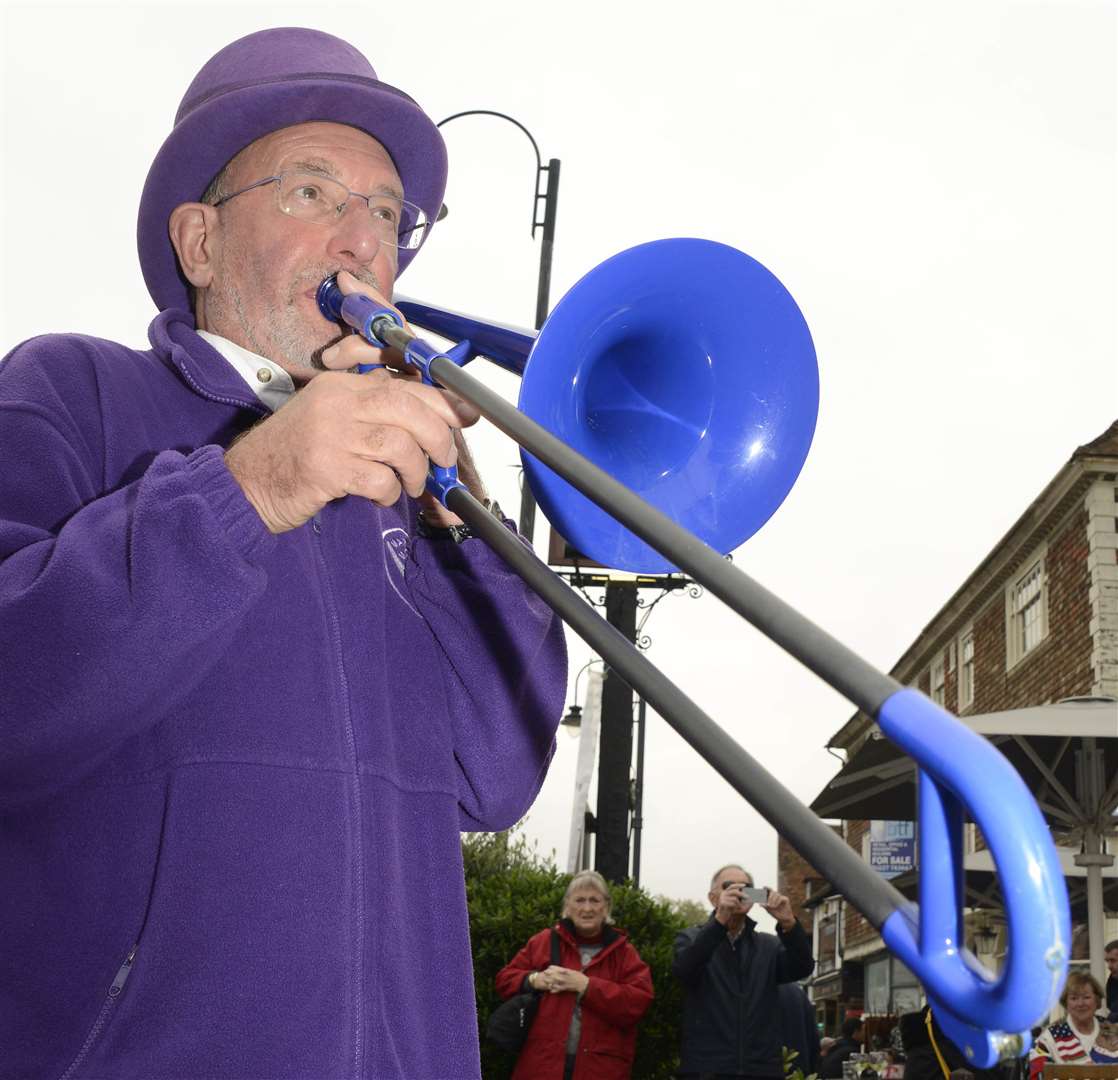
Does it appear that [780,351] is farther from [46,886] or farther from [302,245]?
[46,886]

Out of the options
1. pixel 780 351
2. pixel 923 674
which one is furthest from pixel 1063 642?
pixel 780 351

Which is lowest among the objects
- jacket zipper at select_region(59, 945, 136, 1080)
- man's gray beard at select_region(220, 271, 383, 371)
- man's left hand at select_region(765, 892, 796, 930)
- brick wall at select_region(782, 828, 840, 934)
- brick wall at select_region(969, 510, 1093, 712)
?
brick wall at select_region(782, 828, 840, 934)

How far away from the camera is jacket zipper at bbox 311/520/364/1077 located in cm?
176

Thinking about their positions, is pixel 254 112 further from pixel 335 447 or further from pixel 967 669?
pixel 967 669

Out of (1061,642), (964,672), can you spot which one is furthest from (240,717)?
(964,672)

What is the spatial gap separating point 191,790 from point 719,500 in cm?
100

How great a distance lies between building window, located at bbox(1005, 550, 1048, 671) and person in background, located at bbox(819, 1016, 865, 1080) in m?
6.91

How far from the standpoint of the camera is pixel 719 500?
2330 mm

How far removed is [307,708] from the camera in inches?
75.2

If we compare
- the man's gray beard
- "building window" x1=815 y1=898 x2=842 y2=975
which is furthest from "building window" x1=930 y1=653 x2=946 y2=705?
the man's gray beard

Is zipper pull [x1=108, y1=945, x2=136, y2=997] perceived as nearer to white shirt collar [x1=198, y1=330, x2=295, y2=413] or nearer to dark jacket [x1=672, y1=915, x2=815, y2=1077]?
white shirt collar [x1=198, y1=330, x2=295, y2=413]

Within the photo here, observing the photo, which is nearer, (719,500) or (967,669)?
(719,500)

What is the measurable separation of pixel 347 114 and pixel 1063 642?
20642mm

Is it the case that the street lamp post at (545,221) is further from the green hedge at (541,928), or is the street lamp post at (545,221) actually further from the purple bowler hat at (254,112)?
the purple bowler hat at (254,112)
